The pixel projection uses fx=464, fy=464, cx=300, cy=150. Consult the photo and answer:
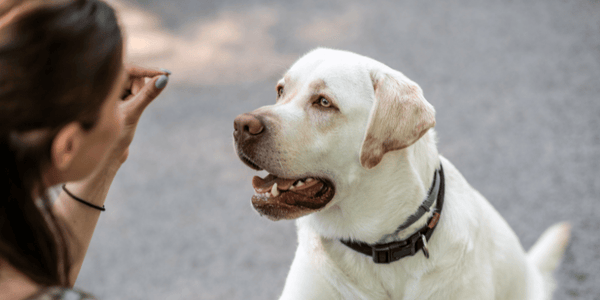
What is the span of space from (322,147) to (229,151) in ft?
9.36

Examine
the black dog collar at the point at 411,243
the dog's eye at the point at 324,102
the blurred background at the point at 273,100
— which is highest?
the dog's eye at the point at 324,102

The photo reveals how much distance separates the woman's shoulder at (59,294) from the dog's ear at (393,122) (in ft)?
3.27

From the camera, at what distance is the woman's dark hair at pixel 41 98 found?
112 cm

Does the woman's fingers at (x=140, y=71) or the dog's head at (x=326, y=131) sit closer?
the dog's head at (x=326, y=131)

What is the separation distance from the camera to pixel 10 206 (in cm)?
117

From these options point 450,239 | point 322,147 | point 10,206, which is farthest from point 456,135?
point 10,206

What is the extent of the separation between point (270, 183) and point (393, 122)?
21.4 inches

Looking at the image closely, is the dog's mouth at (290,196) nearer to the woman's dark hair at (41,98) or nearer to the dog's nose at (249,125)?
the dog's nose at (249,125)

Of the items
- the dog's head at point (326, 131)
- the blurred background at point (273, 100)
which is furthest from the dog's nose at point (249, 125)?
the blurred background at point (273, 100)

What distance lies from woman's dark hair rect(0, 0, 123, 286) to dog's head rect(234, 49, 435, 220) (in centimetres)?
63

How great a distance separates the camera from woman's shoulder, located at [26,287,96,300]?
1.21m

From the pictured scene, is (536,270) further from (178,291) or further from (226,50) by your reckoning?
(226,50)

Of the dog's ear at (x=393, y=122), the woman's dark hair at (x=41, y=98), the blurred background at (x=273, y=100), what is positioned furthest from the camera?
the blurred background at (x=273, y=100)

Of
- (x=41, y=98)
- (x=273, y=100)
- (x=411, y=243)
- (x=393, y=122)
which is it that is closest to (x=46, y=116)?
(x=41, y=98)
